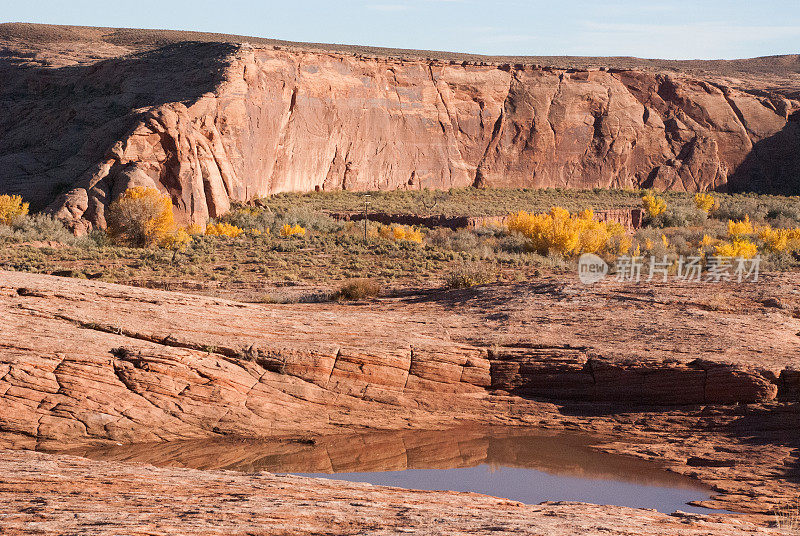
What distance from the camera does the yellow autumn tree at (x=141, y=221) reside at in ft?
112

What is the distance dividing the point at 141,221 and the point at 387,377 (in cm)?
2297

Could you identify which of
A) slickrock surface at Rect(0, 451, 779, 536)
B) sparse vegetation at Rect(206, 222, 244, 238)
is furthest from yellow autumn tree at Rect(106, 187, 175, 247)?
slickrock surface at Rect(0, 451, 779, 536)

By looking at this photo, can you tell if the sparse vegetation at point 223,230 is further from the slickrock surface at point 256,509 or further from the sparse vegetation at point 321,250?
the slickrock surface at point 256,509

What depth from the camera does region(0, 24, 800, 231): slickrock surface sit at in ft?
139

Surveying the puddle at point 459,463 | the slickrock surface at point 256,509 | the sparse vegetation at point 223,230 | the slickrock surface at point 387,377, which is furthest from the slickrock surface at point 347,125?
the slickrock surface at point 256,509

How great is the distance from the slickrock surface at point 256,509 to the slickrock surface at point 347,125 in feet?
94.6

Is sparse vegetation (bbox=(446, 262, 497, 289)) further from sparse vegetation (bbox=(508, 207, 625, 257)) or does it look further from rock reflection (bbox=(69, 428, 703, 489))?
rock reflection (bbox=(69, 428, 703, 489))

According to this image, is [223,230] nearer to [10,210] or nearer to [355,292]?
[10,210]

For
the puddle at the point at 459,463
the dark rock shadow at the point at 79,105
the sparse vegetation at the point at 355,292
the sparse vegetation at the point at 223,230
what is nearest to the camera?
the puddle at the point at 459,463

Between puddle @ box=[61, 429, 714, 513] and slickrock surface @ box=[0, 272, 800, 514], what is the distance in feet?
1.14

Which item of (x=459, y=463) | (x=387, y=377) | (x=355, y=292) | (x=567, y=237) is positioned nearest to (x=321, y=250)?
(x=567, y=237)

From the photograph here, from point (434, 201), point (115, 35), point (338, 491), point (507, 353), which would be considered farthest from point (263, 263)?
point (115, 35)

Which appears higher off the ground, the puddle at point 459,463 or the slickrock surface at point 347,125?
the slickrock surface at point 347,125

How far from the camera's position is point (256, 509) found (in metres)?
7.93
